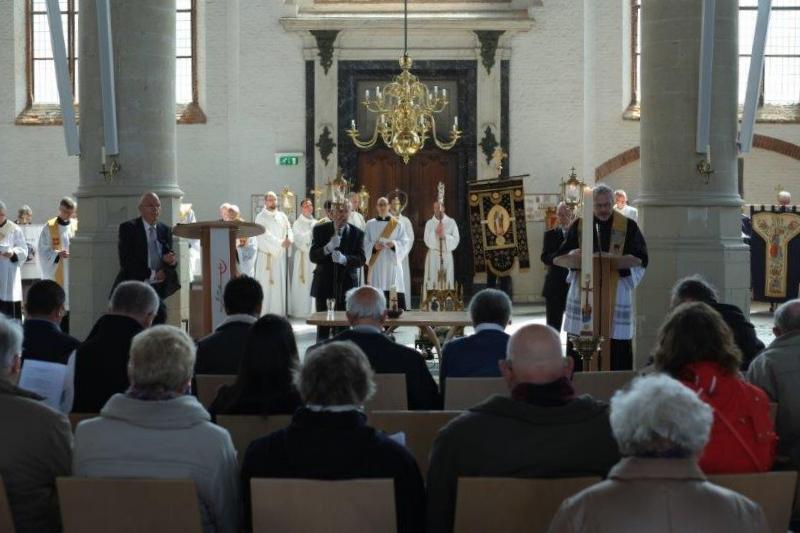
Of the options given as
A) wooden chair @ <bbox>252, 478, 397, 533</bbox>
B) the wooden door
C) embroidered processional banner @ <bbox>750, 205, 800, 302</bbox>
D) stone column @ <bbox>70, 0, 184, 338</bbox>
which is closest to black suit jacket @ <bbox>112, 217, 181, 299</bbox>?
stone column @ <bbox>70, 0, 184, 338</bbox>

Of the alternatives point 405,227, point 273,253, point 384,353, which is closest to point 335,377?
point 384,353

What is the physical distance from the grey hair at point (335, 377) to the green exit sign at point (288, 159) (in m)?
16.3

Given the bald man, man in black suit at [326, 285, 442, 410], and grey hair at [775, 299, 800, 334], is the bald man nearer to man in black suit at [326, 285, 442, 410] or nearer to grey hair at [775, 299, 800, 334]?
grey hair at [775, 299, 800, 334]

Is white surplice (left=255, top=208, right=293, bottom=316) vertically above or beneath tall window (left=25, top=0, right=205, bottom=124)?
beneath

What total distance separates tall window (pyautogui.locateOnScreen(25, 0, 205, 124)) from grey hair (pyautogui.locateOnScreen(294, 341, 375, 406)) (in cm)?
1675

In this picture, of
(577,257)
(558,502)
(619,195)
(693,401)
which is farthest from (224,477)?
(619,195)

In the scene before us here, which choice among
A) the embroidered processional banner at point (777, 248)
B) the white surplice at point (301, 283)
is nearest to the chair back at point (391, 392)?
the white surplice at point (301, 283)

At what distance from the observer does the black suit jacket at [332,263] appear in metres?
12.8

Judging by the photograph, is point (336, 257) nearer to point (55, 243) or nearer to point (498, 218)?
point (498, 218)

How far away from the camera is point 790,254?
60.7 ft

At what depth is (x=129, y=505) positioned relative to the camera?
354cm

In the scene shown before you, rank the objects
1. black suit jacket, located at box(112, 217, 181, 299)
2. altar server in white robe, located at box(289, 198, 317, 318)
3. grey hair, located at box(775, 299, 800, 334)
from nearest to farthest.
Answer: grey hair, located at box(775, 299, 800, 334) < black suit jacket, located at box(112, 217, 181, 299) < altar server in white robe, located at box(289, 198, 317, 318)

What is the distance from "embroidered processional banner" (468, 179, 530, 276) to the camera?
13352 millimetres

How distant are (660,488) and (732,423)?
1160 millimetres
